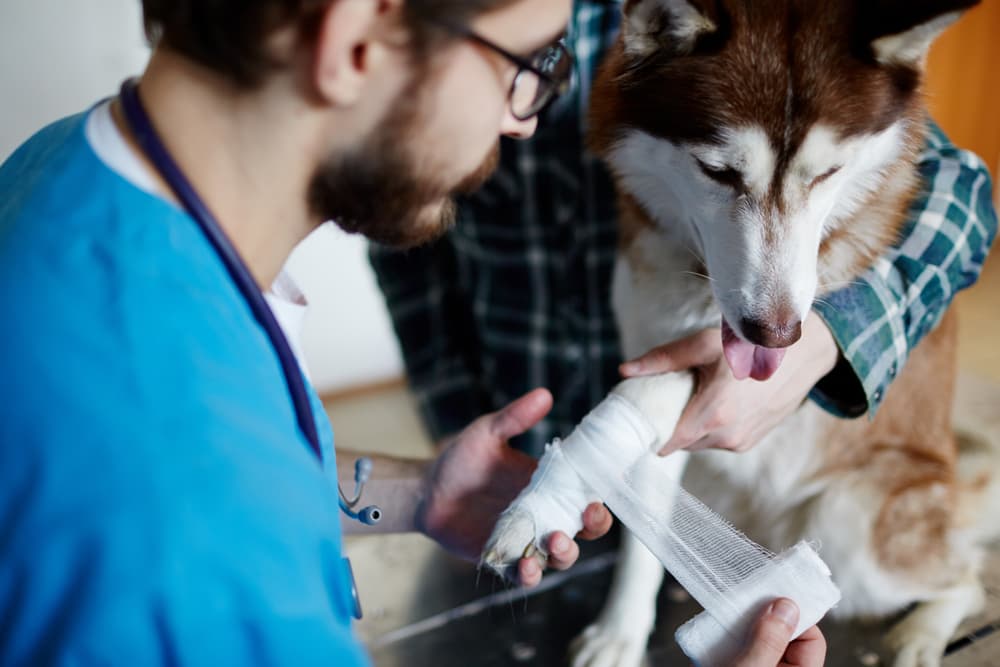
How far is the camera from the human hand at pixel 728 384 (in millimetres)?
983

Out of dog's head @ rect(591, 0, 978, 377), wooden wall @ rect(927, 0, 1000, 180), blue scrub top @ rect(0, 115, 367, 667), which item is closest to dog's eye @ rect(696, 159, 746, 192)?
dog's head @ rect(591, 0, 978, 377)

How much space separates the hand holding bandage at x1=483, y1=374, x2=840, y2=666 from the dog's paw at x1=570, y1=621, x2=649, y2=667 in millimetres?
322

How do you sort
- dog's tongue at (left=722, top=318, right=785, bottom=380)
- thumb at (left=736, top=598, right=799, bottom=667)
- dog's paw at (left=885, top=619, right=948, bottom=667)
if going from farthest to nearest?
dog's paw at (left=885, top=619, right=948, bottom=667) < dog's tongue at (left=722, top=318, right=785, bottom=380) < thumb at (left=736, top=598, right=799, bottom=667)

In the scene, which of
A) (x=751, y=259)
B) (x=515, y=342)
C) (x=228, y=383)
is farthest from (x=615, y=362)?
(x=228, y=383)

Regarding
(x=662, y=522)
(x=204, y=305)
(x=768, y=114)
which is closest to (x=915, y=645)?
(x=662, y=522)

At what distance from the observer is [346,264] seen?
8.30ft

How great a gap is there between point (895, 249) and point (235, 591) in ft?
3.20

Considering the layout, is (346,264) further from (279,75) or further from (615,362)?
(279,75)

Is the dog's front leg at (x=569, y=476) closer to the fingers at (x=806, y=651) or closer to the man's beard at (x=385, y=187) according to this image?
the fingers at (x=806, y=651)

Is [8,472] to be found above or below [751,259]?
above

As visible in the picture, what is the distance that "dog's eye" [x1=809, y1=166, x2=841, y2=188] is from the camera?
0.92 meters

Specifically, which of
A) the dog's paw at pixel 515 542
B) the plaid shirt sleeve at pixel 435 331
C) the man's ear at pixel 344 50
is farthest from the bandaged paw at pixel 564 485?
the plaid shirt sleeve at pixel 435 331

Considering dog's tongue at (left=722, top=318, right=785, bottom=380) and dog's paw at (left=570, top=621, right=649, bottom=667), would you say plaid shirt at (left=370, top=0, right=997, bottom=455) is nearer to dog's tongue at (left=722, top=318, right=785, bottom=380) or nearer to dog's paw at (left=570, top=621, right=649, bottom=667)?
dog's tongue at (left=722, top=318, right=785, bottom=380)

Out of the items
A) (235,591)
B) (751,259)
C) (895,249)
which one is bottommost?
(895,249)
